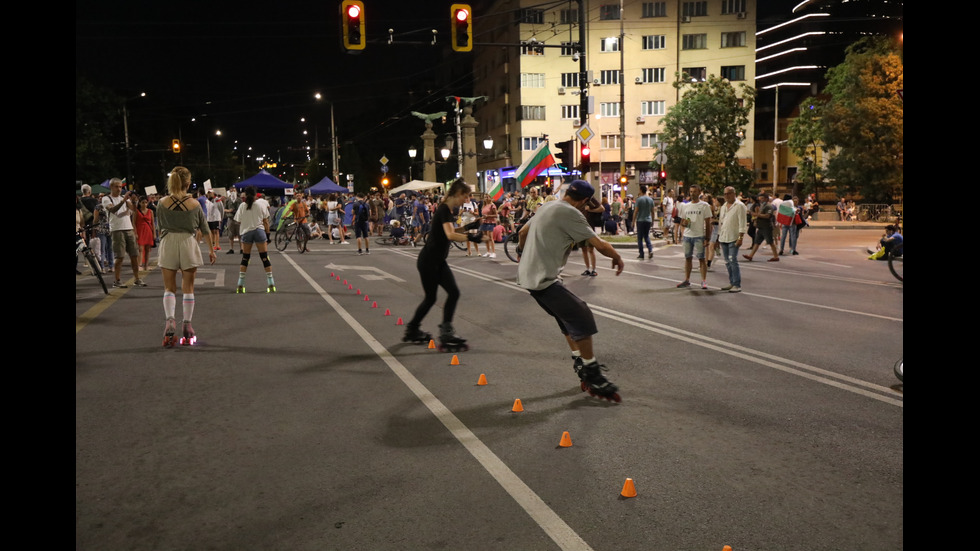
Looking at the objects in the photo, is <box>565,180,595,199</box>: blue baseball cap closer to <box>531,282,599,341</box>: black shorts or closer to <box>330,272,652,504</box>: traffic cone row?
<box>531,282,599,341</box>: black shorts

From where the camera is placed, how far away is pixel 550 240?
648 centimetres

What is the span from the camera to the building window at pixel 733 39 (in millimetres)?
65438

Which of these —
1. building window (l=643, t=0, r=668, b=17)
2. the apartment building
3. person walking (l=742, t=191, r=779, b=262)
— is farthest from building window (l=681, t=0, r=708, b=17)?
person walking (l=742, t=191, r=779, b=262)

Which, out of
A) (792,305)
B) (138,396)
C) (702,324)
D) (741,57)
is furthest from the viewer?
(741,57)

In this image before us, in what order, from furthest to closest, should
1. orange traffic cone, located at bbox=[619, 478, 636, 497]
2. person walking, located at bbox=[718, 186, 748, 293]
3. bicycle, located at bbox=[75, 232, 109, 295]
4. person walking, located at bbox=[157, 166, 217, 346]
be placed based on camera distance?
bicycle, located at bbox=[75, 232, 109, 295], person walking, located at bbox=[718, 186, 748, 293], person walking, located at bbox=[157, 166, 217, 346], orange traffic cone, located at bbox=[619, 478, 636, 497]

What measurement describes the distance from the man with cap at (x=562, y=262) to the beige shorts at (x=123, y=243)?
11.1 m

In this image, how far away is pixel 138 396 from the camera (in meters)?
6.34

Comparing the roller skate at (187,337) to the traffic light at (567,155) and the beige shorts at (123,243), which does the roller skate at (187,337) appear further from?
the traffic light at (567,155)

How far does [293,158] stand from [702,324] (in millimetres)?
185561

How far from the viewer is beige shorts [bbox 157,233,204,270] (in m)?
8.51

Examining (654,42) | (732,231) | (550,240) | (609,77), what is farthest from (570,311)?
(654,42)

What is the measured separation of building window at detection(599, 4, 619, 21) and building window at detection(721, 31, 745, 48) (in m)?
9.35
